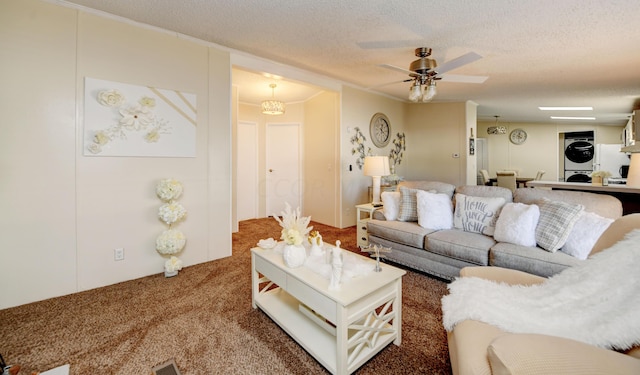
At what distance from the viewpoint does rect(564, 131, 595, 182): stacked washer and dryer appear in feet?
26.9

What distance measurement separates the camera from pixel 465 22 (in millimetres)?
2492

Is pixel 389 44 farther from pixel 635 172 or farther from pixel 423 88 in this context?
pixel 635 172

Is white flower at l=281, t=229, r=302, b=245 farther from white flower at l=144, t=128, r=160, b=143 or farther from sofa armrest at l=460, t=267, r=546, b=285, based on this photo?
white flower at l=144, t=128, r=160, b=143

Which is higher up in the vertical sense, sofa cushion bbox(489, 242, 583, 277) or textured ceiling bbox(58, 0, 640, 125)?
textured ceiling bbox(58, 0, 640, 125)

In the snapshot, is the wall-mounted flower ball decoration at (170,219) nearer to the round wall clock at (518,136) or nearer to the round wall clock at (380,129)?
the round wall clock at (380,129)

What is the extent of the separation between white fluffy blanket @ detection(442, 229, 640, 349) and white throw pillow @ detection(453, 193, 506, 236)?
4.63 ft

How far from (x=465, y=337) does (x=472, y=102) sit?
5908 millimetres

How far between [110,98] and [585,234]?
13.5 feet

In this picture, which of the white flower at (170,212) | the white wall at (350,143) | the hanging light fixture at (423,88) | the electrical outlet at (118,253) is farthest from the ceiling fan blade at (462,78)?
the electrical outlet at (118,253)

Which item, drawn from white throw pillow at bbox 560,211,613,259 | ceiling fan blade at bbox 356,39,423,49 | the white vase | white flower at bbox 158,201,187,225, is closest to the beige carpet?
the white vase

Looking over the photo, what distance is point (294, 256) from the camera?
69.3 inches

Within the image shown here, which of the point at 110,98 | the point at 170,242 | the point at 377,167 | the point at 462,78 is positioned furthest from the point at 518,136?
the point at 110,98

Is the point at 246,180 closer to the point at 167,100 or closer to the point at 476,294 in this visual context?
the point at 167,100

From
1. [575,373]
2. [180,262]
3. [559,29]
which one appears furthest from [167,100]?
[559,29]
